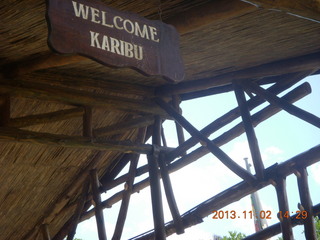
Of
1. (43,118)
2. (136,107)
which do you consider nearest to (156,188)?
(136,107)

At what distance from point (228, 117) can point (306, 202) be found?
1.32 meters

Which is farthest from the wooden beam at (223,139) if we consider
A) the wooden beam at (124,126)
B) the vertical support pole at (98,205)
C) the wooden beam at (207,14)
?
the wooden beam at (207,14)

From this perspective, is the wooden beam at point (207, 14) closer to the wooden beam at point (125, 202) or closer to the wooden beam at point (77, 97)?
the wooden beam at point (77, 97)

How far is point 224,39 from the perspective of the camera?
437 cm

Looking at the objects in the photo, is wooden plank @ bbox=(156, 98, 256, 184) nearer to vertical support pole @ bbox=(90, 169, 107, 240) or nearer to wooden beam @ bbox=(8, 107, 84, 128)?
wooden beam @ bbox=(8, 107, 84, 128)

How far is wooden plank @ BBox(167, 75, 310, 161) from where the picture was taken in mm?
4883

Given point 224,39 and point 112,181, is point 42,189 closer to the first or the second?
point 112,181

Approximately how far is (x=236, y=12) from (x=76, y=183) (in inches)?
153

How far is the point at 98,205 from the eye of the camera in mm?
6109

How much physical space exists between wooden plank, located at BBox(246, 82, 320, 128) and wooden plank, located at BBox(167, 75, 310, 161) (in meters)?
0.14

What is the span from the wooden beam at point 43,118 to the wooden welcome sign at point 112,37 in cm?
253

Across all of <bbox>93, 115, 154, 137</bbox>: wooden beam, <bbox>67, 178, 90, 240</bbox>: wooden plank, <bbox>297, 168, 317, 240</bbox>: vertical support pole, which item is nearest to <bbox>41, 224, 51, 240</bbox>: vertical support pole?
<bbox>67, 178, 90, 240</bbox>: wooden plank

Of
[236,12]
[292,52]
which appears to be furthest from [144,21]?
[292,52]

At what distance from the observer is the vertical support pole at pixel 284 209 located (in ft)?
13.9
